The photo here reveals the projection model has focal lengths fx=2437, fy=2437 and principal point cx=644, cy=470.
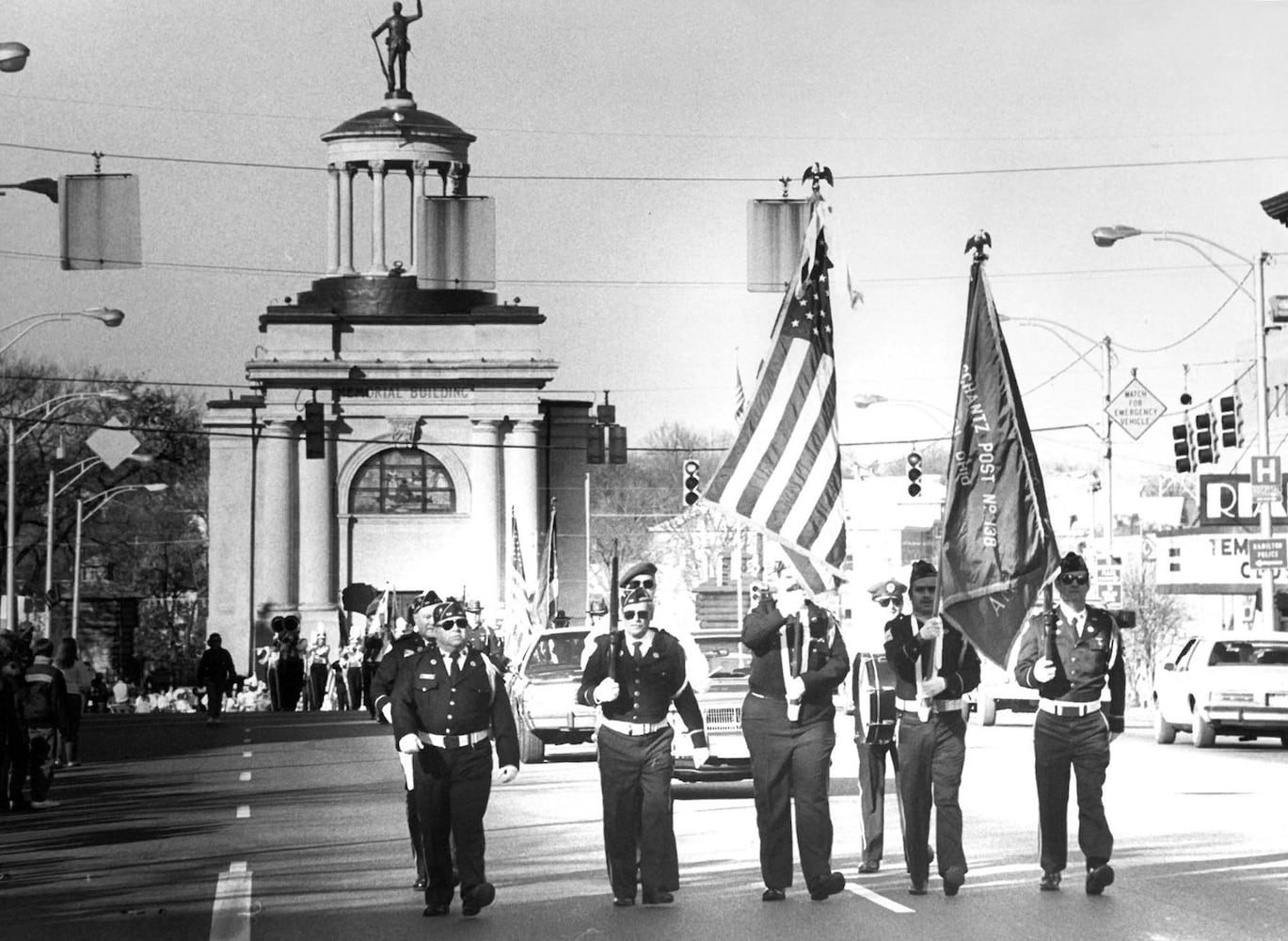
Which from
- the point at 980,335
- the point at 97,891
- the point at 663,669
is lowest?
the point at 97,891

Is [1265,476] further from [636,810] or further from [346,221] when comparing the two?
[346,221]

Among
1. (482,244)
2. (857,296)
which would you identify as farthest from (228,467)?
(857,296)

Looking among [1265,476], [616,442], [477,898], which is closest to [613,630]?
[477,898]

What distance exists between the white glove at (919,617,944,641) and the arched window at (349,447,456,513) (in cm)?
6431

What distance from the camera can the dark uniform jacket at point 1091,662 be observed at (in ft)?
47.3

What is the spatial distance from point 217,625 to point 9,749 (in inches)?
2211

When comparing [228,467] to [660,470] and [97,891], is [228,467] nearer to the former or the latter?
[660,470]

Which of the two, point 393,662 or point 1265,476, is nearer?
point 393,662

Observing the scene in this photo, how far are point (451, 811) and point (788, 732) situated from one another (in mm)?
2073

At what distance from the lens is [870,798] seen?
15.8 m

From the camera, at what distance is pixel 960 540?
15.2 metres

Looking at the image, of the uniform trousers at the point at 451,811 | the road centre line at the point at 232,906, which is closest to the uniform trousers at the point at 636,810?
the uniform trousers at the point at 451,811

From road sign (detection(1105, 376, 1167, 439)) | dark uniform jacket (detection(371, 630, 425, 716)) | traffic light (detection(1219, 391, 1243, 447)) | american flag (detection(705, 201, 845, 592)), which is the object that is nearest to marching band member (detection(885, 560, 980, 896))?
american flag (detection(705, 201, 845, 592))

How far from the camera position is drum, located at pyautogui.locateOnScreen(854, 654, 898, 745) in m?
15.9
